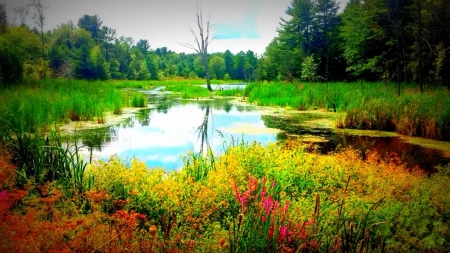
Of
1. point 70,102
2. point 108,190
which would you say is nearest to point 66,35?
point 70,102

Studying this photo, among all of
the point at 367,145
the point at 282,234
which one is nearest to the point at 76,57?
the point at 367,145

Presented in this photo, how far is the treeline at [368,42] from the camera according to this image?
1702cm

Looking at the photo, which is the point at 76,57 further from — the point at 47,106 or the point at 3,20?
the point at 47,106

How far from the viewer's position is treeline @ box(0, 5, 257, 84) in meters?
15.2

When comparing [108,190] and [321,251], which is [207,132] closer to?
[108,190]

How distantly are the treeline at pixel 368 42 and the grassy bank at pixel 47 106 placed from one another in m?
9.44

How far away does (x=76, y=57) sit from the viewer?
41.5 m

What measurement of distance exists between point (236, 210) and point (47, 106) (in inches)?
280

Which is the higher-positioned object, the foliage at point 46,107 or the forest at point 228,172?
the foliage at point 46,107

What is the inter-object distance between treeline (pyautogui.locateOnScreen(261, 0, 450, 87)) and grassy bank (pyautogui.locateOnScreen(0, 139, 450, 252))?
10.3 meters

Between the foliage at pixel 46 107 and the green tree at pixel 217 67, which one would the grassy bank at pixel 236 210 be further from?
the green tree at pixel 217 67

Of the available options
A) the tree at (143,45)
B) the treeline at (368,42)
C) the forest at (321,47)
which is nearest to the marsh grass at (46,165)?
the forest at (321,47)

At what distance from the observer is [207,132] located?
343 inches

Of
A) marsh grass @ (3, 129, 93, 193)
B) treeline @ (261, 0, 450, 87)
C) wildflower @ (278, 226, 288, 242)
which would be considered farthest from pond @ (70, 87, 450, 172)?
treeline @ (261, 0, 450, 87)
